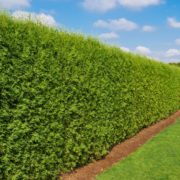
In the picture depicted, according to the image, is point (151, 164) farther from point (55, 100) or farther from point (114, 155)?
point (55, 100)

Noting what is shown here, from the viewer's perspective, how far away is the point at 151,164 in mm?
9852

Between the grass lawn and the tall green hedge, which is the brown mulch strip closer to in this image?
the tall green hedge

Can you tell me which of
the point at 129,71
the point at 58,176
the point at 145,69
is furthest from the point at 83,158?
the point at 145,69

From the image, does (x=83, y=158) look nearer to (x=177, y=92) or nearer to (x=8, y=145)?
(x=8, y=145)

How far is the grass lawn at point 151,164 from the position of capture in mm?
8742

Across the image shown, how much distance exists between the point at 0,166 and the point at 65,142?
7.61ft

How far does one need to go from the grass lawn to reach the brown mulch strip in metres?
0.34

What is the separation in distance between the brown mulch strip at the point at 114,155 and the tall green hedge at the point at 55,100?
0.23 m

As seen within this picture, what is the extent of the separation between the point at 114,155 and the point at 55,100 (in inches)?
163

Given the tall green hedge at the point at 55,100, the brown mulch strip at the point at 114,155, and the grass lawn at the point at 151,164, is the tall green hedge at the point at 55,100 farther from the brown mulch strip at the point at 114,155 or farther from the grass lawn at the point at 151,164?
the grass lawn at the point at 151,164

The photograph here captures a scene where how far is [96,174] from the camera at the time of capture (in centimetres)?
916

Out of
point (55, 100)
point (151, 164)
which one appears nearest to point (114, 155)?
point (151, 164)

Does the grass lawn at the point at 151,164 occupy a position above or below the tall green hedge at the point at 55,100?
below

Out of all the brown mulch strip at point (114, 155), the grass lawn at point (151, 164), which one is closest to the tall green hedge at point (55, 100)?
the brown mulch strip at point (114, 155)
